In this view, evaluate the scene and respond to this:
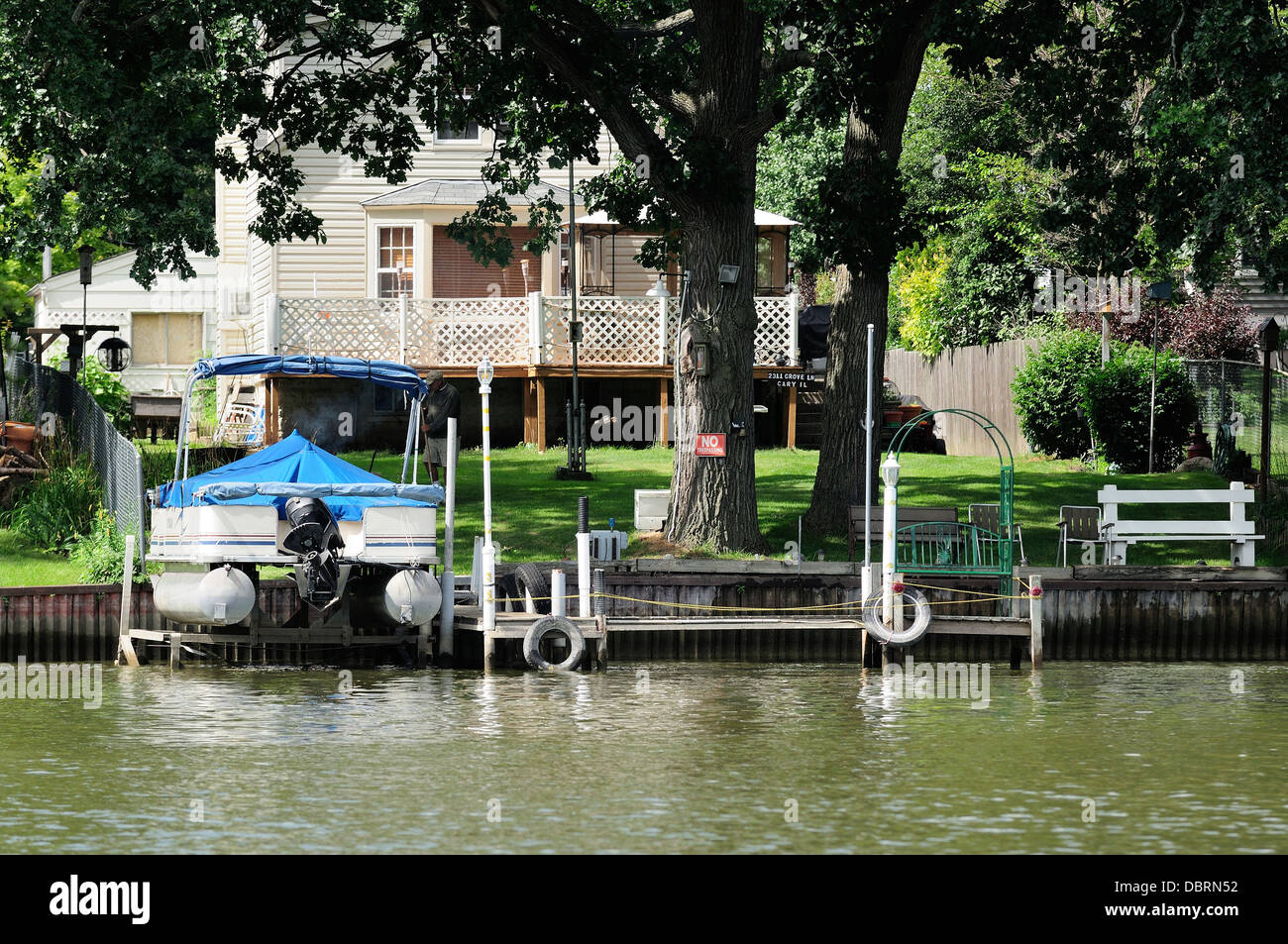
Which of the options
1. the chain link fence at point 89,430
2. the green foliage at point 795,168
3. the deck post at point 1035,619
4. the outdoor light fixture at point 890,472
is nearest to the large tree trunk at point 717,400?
the outdoor light fixture at point 890,472

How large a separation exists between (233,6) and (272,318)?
1211 cm

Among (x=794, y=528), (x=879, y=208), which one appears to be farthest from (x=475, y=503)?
(x=879, y=208)

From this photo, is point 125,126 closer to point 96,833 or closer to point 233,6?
point 233,6

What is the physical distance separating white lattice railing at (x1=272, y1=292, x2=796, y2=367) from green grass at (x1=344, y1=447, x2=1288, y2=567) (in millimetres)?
1817

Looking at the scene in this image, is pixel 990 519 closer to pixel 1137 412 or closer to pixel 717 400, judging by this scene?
pixel 717 400

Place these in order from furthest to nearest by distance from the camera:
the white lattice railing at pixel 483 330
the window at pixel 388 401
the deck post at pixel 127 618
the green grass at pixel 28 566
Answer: the window at pixel 388 401, the white lattice railing at pixel 483 330, the green grass at pixel 28 566, the deck post at pixel 127 618

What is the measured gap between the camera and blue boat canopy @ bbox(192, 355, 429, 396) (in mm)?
21500

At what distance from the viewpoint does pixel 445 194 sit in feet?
122

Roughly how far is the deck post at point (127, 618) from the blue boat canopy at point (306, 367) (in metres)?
2.25

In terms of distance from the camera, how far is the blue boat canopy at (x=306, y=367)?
21500 mm

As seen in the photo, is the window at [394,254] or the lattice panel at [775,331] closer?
the lattice panel at [775,331]

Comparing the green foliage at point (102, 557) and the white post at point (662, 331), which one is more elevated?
the white post at point (662, 331)

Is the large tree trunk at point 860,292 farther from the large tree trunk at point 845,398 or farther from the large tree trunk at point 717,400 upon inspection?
the large tree trunk at point 717,400

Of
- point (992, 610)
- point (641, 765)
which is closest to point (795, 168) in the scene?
point (992, 610)
